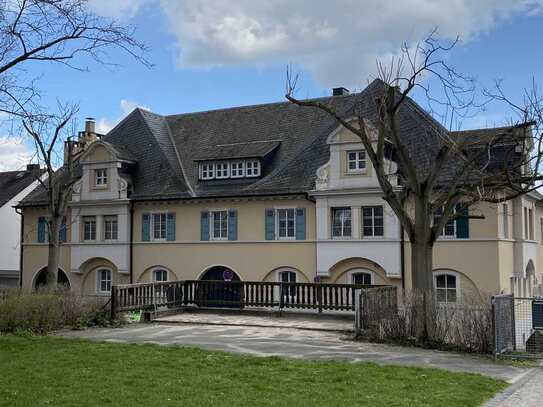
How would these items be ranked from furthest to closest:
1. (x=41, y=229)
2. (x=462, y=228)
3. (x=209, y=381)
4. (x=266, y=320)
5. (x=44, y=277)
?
1. (x=44, y=277)
2. (x=41, y=229)
3. (x=462, y=228)
4. (x=266, y=320)
5. (x=209, y=381)

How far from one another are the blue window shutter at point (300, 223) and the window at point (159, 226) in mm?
7385

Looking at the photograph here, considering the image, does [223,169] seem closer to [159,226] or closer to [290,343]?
[159,226]

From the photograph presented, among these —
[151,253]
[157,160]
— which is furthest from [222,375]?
[157,160]

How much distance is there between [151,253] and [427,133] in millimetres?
14517

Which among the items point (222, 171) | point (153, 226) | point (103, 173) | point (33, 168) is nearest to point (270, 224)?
point (222, 171)

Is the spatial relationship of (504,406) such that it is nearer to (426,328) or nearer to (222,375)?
(222,375)

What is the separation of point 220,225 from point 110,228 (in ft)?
21.8

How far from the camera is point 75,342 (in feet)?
50.5

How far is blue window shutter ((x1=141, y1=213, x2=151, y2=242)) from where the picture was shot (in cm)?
3331

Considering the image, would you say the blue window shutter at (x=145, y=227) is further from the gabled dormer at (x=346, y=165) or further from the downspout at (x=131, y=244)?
the gabled dormer at (x=346, y=165)

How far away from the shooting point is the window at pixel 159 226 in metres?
33.1

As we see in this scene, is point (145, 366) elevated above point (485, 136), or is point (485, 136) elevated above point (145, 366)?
point (485, 136)

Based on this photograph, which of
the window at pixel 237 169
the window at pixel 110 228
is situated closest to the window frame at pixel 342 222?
the window at pixel 237 169

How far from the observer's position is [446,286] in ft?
87.5
